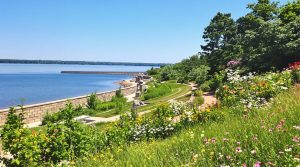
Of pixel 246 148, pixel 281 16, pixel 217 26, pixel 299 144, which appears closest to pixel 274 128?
pixel 246 148

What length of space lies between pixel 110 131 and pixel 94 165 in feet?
9.86

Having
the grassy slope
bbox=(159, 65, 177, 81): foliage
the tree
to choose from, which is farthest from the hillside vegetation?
bbox=(159, 65, 177, 81): foliage

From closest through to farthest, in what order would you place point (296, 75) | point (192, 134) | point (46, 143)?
point (192, 134)
point (46, 143)
point (296, 75)

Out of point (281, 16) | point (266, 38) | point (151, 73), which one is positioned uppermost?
point (281, 16)

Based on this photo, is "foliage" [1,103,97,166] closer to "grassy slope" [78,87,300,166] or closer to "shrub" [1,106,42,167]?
"shrub" [1,106,42,167]

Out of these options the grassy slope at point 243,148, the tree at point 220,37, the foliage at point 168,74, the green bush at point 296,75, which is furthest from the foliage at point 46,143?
the foliage at point 168,74

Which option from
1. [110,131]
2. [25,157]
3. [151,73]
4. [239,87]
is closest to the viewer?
[25,157]

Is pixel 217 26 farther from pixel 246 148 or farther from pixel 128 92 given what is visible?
pixel 246 148

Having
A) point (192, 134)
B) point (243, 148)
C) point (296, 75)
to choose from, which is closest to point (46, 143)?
point (192, 134)

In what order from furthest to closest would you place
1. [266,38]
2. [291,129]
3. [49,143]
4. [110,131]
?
[266,38]
[110,131]
[49,143]
[291,129]

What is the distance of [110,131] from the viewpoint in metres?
8.91

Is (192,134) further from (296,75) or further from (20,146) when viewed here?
(296,75)

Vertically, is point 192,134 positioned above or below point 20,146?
above

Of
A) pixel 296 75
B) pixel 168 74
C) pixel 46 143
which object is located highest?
pixel 296 75
